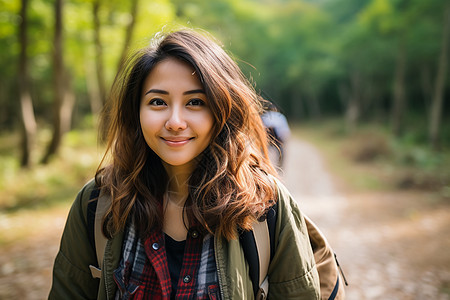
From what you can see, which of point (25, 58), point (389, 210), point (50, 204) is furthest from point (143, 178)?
point (25, 58)

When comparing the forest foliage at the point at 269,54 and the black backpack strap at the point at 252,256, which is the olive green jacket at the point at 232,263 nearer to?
the black backpack strap at the point at 252,256

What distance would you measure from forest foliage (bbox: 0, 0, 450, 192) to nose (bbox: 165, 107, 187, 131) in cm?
64

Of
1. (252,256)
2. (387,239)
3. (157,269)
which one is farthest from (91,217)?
(387,239)

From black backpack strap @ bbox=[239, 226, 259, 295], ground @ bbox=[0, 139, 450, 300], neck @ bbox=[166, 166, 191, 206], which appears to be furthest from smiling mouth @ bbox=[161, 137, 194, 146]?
ground @ bbox=[0, 139, 450, 300]

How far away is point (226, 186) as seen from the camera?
153cm

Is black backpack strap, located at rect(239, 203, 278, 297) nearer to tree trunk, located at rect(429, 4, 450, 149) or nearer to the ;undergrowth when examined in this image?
the ;undergrowth

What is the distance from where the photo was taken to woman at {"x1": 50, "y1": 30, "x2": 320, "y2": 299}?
1.36m

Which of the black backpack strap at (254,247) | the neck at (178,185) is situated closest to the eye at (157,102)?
the neck at (178,185)

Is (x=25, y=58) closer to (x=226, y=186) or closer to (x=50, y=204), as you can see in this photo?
(x=50, y=204)

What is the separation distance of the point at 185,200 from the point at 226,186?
0.25m

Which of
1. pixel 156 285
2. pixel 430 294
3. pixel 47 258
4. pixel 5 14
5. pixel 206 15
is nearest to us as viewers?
pixel 156 285

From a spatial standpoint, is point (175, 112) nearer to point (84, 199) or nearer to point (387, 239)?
point (84, 199)

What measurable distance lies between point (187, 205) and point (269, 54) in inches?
1422

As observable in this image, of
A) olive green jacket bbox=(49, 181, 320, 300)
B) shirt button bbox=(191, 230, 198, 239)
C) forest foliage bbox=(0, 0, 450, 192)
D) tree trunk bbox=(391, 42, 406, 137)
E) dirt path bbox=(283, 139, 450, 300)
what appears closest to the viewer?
olive green jacket bbox=(49, 181, 320, 300)
